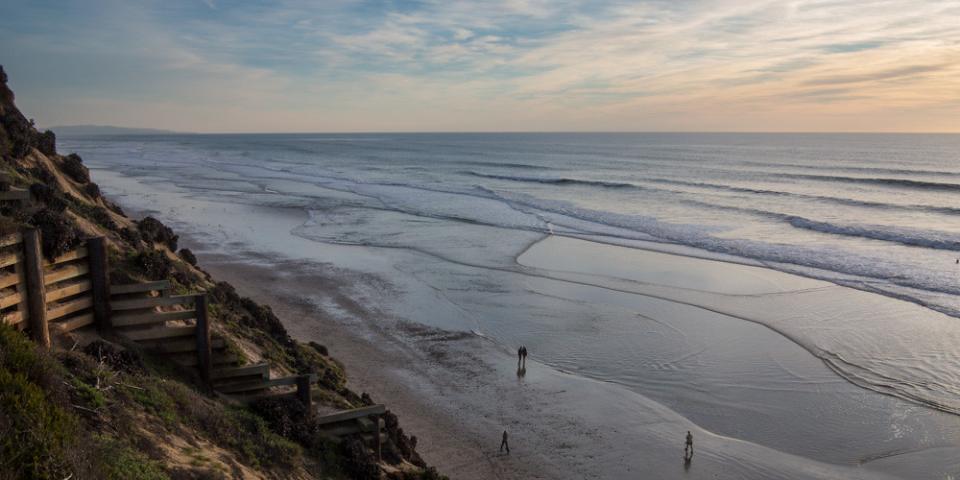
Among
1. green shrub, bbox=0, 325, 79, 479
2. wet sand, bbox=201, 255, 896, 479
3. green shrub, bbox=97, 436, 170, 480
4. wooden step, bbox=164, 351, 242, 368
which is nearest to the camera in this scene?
green shrub, bbox=0, 325, 79, 479

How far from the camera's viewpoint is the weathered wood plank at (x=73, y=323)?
28.7 feet

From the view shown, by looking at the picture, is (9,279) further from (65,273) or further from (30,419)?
(30,419)

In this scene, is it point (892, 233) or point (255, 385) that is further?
point (892, 233)

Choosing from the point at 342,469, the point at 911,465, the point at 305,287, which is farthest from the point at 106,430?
the point at 305,287

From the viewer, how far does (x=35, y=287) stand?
8.07 metres

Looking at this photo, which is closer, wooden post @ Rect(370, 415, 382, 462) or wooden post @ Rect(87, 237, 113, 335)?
wooden post @ Rect(87, 237, 113, 335)

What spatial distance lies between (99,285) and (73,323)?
651 millimetres

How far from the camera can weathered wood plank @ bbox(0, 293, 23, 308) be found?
7595 mm

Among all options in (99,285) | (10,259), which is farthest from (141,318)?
(10,259)

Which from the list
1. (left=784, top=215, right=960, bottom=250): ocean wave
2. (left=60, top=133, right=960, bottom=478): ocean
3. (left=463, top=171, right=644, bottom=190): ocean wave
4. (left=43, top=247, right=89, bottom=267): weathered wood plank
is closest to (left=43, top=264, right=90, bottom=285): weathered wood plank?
(left=43, top=247, right=89, bottom=267): weathered wood plank

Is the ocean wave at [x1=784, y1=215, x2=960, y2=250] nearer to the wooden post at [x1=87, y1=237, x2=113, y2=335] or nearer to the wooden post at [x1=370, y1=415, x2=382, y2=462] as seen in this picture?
the wooden post at [x1=370, y1=415, x2=382, y2=462]

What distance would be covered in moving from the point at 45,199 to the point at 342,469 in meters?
7.23

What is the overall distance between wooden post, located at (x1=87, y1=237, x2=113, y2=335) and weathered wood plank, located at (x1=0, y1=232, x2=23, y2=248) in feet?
4.50

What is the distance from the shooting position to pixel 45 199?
11273 millimetres
